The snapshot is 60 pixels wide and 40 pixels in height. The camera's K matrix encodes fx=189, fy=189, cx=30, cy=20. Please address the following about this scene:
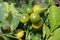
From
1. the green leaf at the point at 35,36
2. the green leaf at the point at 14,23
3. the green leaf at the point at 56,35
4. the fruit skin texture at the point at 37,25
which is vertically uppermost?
the green leaf at the point at 14,23

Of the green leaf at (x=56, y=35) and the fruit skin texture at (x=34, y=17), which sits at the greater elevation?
the fruit skin texture at (x=34, y=17)

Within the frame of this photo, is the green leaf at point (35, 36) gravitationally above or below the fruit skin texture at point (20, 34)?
below

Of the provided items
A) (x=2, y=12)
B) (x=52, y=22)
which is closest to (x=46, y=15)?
(x=52, y=22)

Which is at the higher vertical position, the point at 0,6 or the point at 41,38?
the point at 0,6

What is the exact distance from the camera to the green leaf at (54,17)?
0.52 meters

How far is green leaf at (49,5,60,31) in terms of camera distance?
1.70 feet

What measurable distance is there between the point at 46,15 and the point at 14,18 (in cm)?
10

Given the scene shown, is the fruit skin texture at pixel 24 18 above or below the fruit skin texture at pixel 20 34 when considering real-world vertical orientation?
above

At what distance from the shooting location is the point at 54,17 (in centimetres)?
52

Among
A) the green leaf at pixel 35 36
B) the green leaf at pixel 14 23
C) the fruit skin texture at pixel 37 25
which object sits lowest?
the green leaf at pixel 35 36

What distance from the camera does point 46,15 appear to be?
0.56m

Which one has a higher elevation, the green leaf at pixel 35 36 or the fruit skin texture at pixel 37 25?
the fruit skin texture at pixel 37 25

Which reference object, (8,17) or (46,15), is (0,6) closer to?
(8,17)

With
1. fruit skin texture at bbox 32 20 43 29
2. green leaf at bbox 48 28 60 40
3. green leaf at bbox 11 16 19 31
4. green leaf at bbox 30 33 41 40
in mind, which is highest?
green leaf at bbox 11 16 19 31
